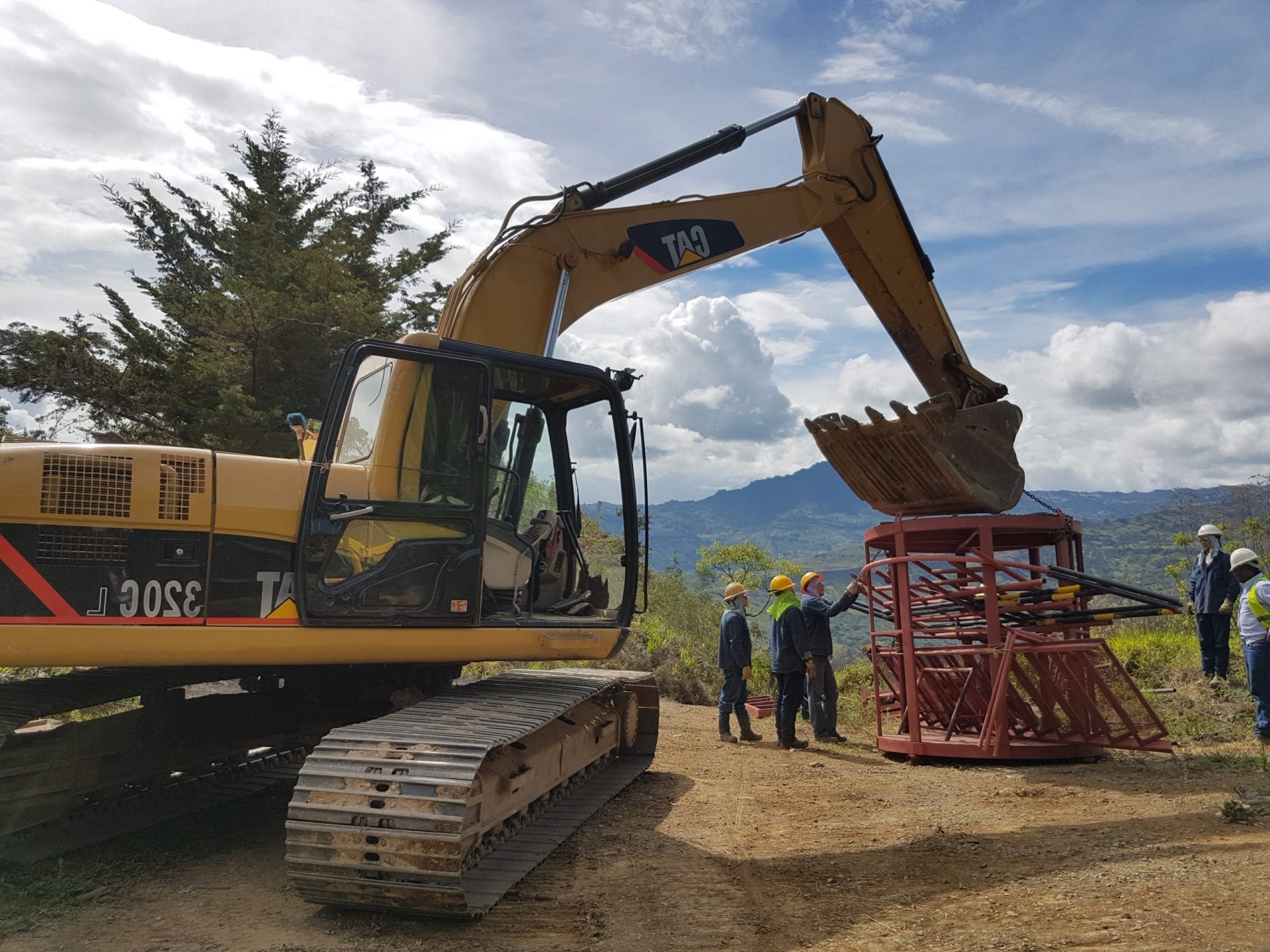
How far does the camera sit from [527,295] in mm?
6809

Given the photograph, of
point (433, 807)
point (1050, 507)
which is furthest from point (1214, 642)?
point (433, 807)

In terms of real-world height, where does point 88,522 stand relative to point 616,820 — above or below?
above

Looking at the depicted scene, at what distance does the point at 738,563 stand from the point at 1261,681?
18410 millimetres

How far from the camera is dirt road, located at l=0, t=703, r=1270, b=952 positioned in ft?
13.4

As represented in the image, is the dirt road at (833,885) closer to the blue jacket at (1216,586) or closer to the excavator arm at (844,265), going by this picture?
the excavator arm at (844,265)

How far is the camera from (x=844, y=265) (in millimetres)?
8867

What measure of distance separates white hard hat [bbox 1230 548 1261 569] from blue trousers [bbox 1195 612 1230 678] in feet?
5.04

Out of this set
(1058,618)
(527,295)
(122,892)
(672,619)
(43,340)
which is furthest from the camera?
(672,619)

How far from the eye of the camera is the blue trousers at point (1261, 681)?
8.23 meters

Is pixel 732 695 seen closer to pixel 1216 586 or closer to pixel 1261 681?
pixel 1261 681

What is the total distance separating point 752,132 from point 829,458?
9.20ft

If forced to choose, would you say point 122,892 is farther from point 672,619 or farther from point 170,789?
point 672,619

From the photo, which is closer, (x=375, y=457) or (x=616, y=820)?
(x=375, y=457)

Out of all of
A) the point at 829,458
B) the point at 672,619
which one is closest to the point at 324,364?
the point at 672,619
